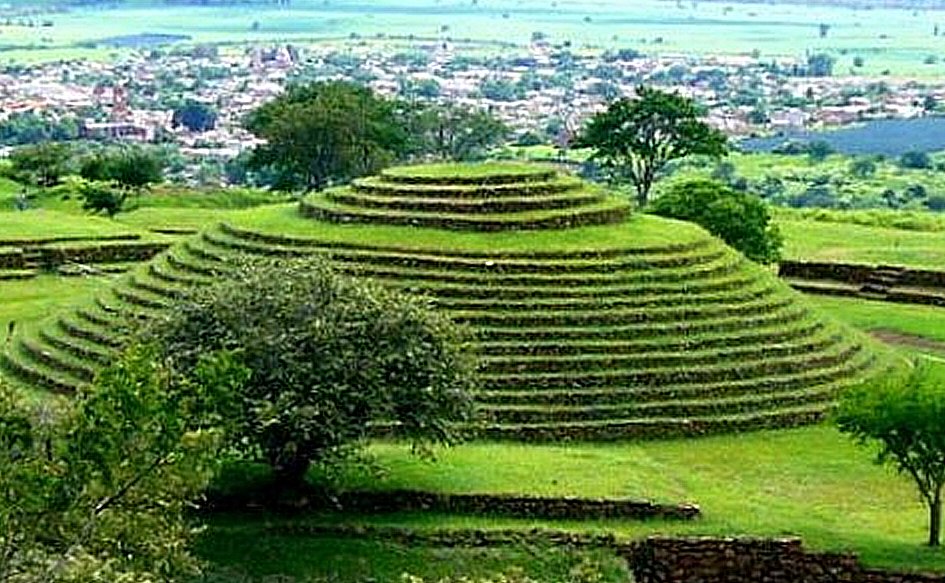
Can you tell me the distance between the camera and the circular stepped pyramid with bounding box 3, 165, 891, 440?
132ft

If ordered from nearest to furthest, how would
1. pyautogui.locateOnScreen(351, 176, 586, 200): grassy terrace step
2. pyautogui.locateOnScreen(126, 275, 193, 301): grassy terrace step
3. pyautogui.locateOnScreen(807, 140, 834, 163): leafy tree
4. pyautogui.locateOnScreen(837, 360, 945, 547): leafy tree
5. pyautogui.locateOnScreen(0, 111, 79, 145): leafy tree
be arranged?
1. pyautogui.locateOnScreen(837, 360, 945, 547): leafy tree
2. pyautogui.locateOnScreen(126, 275, 193, 301): grassy terrace step
3. pyautogui.locateOnScreen(351, 176, 586, 200): grassy terrace step
4. pyautogui.locateOnScreen(807, 140, 834, 163): leafy tree
5. pyautogui.locateOnScreen(0, 111, 79, 145): leafy tree

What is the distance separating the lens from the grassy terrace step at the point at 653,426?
39281 millimetres

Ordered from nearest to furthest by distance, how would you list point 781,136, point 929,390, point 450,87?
point 929,390, point 781,136, point 450,87

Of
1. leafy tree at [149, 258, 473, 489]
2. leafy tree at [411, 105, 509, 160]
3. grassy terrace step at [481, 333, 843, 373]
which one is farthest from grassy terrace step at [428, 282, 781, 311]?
leafy tree at [411, 105, 509, 160]

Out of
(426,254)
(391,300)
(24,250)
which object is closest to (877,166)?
(24,250)

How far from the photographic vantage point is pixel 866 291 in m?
58.9

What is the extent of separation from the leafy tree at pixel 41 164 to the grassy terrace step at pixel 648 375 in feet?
161

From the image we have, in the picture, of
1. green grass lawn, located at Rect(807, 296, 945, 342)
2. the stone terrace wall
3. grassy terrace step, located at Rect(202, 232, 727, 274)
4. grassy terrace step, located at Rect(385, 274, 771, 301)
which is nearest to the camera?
the stone terrace wall

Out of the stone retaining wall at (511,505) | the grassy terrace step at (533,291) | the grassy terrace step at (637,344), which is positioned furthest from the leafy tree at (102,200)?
the stone retaining wall at (511,505)

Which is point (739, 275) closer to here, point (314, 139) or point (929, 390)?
point (929, 390)

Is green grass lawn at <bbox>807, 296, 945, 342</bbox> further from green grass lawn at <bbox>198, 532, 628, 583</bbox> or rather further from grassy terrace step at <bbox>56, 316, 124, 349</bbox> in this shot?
green grass lawn at <bbox>198, 532, 628, 583</bbox>

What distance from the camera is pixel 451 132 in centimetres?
10162

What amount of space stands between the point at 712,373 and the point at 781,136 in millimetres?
114200

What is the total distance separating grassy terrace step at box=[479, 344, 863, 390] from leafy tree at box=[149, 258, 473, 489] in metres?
5.14
